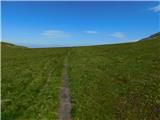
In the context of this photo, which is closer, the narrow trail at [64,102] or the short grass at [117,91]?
the narrow trail at [64,102]

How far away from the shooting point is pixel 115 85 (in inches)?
1502

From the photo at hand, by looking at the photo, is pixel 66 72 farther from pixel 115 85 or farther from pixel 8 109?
pixel 8 109

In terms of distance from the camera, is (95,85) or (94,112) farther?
(95,85)

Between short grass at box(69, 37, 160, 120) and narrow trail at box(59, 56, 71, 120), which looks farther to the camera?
short grass at box(69, 37, 160, 120)

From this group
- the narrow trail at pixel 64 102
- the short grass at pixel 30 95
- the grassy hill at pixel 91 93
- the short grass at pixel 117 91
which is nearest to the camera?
the narrow trail at pixel 64 102

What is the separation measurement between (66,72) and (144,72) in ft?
43.0

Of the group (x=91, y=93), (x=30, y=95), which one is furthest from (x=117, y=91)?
(x=30, y=95)

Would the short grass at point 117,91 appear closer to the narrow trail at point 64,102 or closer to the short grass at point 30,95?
the narrow trail at point 64,102

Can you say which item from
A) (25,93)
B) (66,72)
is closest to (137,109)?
(25,93)

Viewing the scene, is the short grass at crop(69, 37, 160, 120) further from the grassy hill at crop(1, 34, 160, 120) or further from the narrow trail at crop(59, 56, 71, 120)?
the narrow trail at crop(59, 56, 71, 120)

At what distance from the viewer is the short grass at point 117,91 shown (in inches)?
1067

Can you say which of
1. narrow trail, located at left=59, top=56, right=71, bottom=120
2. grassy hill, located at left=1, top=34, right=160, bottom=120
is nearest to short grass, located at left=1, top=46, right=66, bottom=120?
grassy hill, located at left=1, top=34, right=160, bottom=120

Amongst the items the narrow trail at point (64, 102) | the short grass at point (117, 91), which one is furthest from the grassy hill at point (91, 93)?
the narrow trail at point (64, 102)

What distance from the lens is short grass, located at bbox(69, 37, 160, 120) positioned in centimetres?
2709
